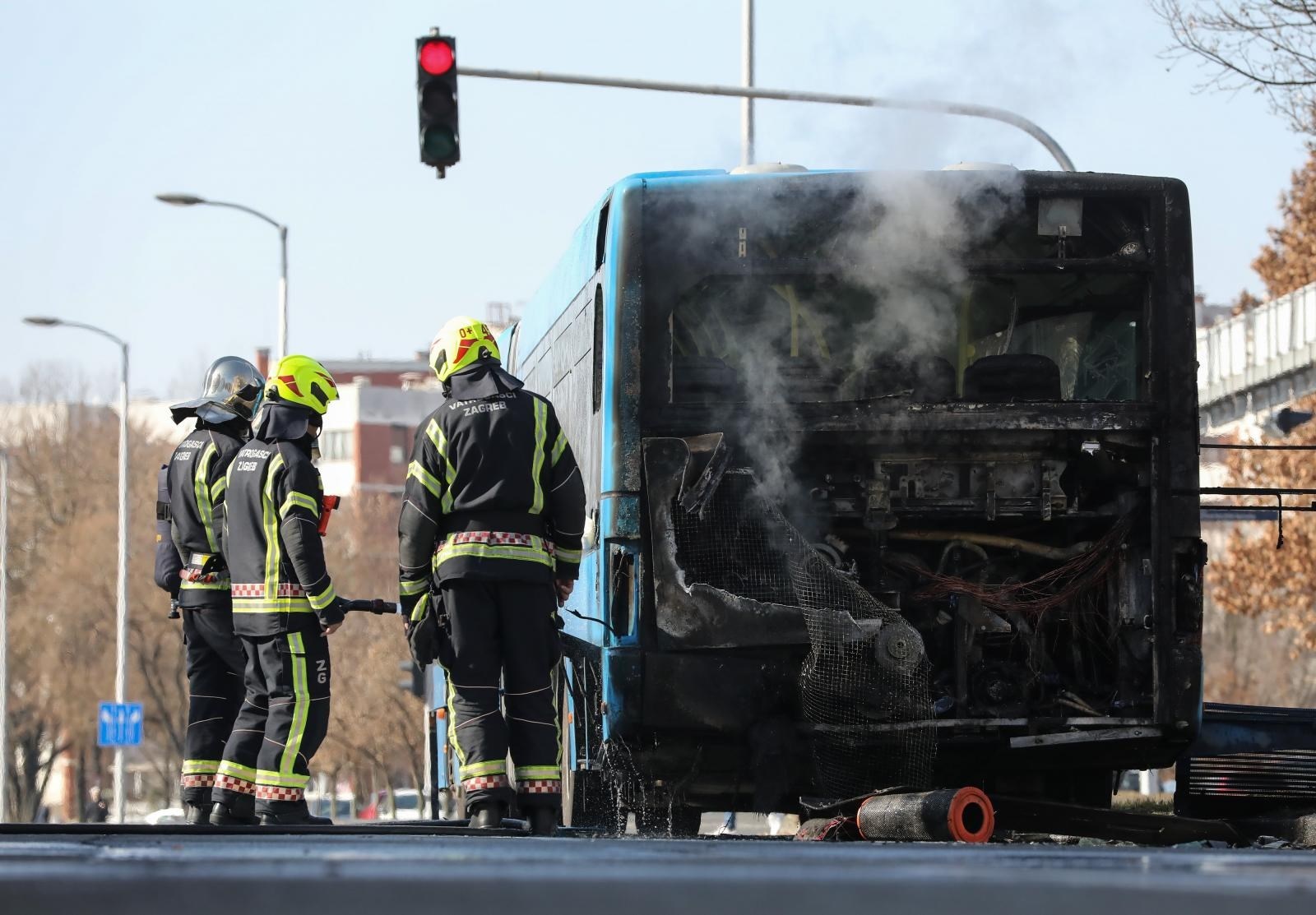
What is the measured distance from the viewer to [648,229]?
28.7ft

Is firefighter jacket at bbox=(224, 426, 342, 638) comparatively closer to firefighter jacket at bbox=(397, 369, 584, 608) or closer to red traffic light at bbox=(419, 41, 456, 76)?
firefighter jacket at bbox=(397, 369, 584, 608)

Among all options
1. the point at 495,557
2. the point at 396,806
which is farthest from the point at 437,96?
the point at 396,806

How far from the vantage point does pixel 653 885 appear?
10.6 ft

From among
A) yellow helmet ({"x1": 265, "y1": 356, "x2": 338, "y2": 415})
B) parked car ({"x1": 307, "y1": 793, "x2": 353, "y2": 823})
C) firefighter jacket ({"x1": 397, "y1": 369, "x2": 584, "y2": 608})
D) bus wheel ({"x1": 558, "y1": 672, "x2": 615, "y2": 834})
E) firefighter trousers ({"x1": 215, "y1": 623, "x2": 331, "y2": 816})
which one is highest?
yellow helmet ({"x1": 265, "y1": 356, "x2": 338, "y2": 415})

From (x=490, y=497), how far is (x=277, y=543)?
3.78 ft

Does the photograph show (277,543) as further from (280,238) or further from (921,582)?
(280,238)

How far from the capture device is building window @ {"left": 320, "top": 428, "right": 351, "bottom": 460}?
105 meters

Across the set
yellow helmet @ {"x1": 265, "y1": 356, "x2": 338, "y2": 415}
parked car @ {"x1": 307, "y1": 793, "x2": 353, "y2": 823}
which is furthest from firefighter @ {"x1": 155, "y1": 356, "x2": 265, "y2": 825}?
parked car @ {"x1": 307, "y1": 793, "x2": 353, "y2": 823}

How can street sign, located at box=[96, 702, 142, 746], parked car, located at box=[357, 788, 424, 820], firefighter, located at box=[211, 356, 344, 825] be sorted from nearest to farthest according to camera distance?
1. firefighter, located at box=[211, 356, 344, 825]
2. street sign, located at box=[96, 702, 142, 746]
3. parked car, located at box=[357, 788, 424, 820]

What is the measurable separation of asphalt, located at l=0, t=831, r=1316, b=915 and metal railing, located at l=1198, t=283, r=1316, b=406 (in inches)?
1007

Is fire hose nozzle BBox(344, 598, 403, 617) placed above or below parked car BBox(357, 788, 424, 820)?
above

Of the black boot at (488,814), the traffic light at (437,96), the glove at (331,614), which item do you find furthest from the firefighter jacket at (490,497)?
the traffic light at (437,96)

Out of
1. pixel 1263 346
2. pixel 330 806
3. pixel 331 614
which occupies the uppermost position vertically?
pixel 1263 346

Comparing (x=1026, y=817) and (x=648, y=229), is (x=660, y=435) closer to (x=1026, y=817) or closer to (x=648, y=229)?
(x=648, y=229)
